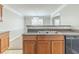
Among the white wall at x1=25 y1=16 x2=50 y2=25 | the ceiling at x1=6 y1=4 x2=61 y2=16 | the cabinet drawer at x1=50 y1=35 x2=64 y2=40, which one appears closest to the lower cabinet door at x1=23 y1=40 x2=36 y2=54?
the cabinet drawer at x1=50 y1=35 x2=64 y2=40

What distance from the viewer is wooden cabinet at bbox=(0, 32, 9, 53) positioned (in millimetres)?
3223

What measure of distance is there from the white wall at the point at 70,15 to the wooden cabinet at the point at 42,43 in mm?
794

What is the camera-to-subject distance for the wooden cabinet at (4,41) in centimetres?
322

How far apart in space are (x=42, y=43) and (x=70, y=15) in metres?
1.19

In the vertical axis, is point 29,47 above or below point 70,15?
below

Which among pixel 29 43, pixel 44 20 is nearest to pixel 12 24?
pixel 44 20

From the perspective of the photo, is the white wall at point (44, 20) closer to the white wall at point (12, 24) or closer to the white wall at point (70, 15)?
the white wall at point (12, 24)

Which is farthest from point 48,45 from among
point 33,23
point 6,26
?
point 6,26

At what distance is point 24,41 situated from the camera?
2.65 meters

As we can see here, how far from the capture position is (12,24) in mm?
3695

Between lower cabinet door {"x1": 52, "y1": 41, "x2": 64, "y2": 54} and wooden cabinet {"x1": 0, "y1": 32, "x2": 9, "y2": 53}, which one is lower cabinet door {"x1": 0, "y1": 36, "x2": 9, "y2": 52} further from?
lower cabinet door {"x1": 52, "y1": 41, "x2": 64, "y2": 54}

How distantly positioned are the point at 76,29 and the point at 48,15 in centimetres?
75

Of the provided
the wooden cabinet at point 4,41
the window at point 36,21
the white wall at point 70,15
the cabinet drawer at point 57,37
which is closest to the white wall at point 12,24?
the wooden cabinet at point 4,41

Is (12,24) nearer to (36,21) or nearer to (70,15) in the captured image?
(36,21)
